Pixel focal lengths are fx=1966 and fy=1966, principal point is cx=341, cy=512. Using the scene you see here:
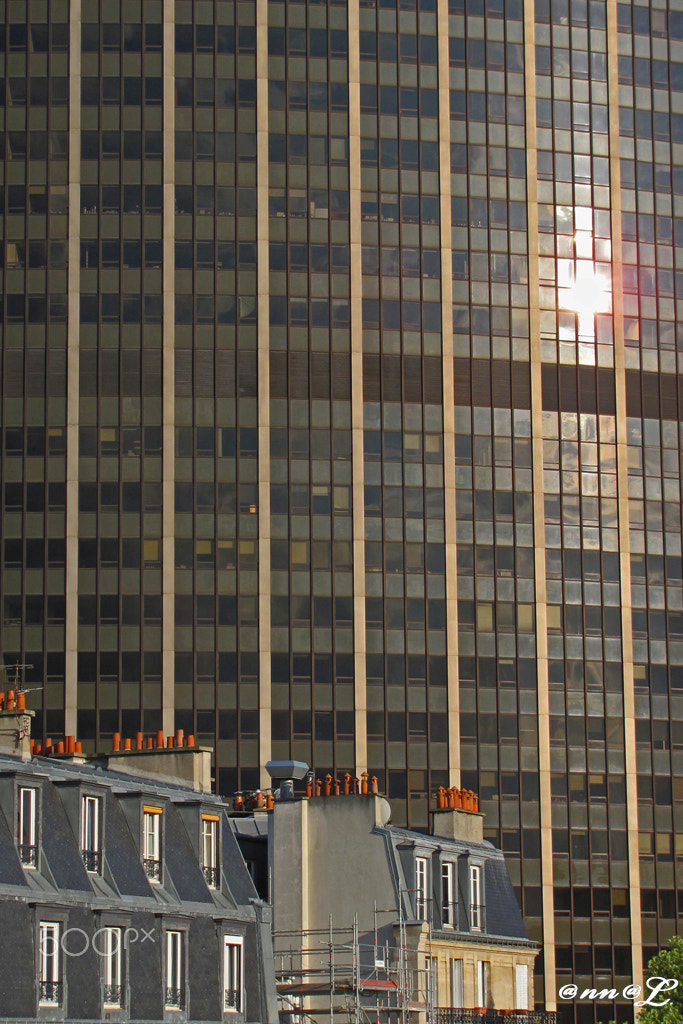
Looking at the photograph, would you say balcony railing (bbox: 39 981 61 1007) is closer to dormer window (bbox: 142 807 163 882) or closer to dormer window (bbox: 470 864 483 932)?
dormer window (bbox: 142 807 163 882)

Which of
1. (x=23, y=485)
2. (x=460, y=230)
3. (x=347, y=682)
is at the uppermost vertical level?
(x=460, y=230)

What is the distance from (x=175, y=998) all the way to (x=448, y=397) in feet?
261

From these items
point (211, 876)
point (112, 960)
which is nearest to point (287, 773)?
point (211, 876)

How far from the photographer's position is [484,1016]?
66.2 metres

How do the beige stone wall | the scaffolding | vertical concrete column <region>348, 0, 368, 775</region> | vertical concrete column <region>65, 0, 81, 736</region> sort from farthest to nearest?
vertical concrete column <region>348, 0, 368, 775</region>, vertical concrete column <region>65, 0, 81, 736</region>, the beige stone wall, the scaffolding

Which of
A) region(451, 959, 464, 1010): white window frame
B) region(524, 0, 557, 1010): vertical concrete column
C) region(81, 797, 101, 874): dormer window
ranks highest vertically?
region(524, 0, 557, 1010): vertical concrete column

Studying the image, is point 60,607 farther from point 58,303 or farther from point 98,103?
point 98,103

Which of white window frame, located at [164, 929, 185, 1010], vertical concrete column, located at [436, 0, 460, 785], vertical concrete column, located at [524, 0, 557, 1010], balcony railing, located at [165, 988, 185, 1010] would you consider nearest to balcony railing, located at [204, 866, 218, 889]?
white window frame, located at [164, 929, 185, 1010]

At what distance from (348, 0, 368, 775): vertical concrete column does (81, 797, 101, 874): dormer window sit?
→ 68480 millimetres

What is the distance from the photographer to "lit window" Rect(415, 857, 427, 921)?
64.9m

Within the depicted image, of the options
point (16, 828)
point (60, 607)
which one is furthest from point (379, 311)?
point (16, 828)

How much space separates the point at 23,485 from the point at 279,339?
1861 cm

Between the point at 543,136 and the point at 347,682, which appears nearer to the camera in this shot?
the point at 347,682

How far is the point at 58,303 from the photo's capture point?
124 metres
